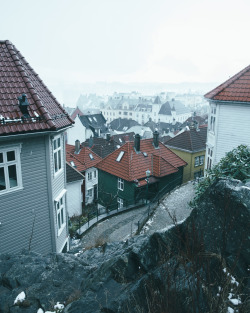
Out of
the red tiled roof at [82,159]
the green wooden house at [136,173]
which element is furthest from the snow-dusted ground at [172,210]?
the red tiled roof at [82,159]

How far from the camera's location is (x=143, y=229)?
14.1 meters

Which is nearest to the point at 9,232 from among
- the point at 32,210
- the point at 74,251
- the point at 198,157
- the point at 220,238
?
the point at 32,210

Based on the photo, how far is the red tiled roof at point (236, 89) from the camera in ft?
47.2

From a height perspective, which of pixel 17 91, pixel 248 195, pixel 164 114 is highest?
pixel 17 91

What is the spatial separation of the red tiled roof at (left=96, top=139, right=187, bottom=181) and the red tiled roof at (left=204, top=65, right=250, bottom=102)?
10.3m

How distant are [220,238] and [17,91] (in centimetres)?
838

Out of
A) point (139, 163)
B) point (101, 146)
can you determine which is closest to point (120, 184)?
point (139, 163)

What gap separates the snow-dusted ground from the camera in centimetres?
1416

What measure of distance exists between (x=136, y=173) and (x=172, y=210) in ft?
24.3

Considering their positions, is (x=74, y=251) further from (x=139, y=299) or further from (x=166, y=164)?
(x=166, y=164)

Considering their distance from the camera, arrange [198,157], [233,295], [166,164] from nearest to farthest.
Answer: [233,295]
[166,164]
[198,157]

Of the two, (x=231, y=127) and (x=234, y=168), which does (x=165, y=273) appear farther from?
(x=231, y=127)

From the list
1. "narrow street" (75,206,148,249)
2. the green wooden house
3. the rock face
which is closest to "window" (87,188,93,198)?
the green wooden house

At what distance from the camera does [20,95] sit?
31.1 ft
